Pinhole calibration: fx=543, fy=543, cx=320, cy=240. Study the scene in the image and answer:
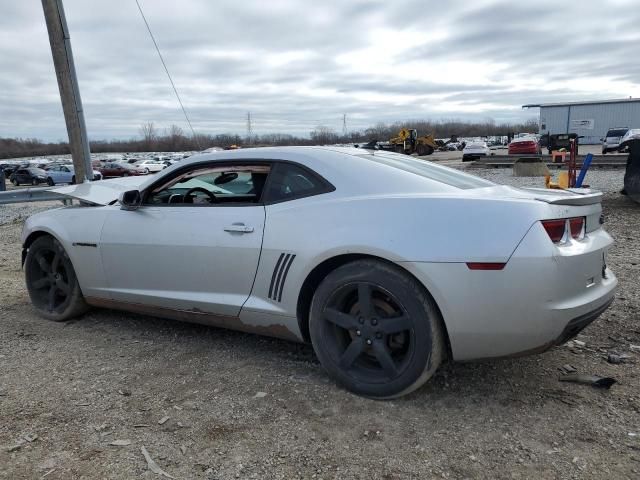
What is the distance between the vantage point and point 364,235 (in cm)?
295

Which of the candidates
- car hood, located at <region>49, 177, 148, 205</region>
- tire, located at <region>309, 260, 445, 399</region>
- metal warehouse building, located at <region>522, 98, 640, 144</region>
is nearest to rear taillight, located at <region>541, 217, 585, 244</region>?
tire, located at <region>309, 260, 445, 399</region>

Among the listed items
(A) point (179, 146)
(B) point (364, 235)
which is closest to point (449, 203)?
(B) point (364, 235)

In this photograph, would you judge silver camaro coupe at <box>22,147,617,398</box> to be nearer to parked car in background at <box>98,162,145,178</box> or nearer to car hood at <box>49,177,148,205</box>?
car hood at <box>49,177,148,205</box>

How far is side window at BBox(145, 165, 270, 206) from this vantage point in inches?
142

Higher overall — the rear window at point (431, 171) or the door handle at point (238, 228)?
the rear window at point (431, 171)

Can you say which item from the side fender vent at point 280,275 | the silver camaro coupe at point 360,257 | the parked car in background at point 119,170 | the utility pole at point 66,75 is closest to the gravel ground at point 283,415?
the silver camaro coupe at point 360,257

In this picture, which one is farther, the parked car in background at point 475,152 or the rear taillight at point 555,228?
the parked car in background at point 475,152

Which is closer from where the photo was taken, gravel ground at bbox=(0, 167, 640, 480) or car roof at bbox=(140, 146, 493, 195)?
gravel ground at bbox=(0, 167, 640, 480)

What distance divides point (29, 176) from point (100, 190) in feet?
125

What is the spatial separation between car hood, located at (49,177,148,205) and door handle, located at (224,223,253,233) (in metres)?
1.42

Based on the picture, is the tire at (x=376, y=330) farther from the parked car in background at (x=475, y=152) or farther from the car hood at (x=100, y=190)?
the parked car in background at (x=475, y=152)

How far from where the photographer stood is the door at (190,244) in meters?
3.43

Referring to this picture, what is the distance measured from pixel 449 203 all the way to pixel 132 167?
42269mm

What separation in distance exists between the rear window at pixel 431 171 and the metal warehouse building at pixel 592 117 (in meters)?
63.3
